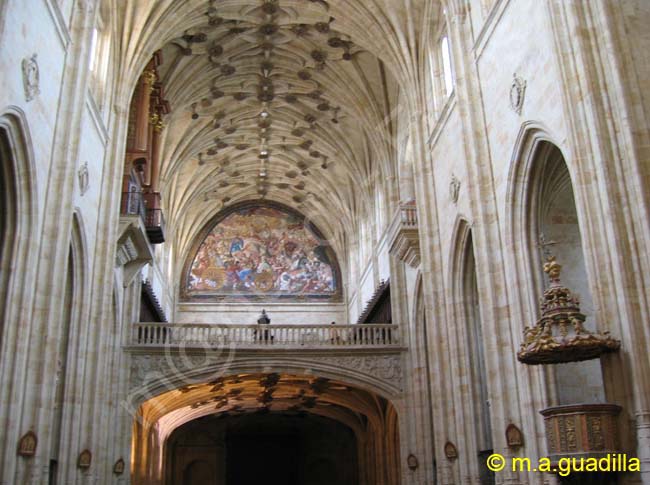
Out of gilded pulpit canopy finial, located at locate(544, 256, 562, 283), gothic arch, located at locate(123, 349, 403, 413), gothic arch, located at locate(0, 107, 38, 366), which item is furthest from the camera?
gothic arch, located at locate(123, 349, 403, 413)

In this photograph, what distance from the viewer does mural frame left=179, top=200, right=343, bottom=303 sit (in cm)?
3528

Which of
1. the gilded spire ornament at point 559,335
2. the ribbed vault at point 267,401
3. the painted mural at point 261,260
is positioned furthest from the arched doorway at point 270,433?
the gilded spire ornament at point 559,335

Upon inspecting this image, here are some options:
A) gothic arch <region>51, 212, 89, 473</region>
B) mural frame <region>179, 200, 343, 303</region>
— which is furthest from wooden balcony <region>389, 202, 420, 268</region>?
mural frame <region>179, 200, 343, 303</region>

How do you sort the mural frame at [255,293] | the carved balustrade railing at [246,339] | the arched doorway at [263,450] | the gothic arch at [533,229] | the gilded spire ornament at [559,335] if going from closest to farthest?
the gilded spire ornament at [559,335], the gothic arch at [533,229], the carved balustrade railing at [246,339], the arched doorway at [263,450], the mural frame at [255,293]

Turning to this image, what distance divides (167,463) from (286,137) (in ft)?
46.1

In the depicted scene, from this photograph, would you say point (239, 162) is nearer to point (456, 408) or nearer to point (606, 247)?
point (456, 408)

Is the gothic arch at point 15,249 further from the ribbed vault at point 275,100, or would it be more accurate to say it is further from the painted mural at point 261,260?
the painted mural at point 261,260

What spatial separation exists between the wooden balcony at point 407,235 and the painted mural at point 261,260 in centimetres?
1486

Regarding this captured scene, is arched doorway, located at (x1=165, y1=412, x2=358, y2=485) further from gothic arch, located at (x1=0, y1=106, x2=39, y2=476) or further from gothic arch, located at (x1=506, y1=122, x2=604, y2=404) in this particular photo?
gothic arch, located at (x1=0, y1=106, x2=39, y2=476)

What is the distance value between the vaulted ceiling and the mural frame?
39 cm

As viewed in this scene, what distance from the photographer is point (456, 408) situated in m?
17.0

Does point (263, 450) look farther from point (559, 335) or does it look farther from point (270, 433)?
point (559, 335)

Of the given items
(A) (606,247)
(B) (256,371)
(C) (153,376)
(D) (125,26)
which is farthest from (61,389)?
(A) (606,247)

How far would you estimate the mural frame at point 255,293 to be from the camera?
35.3 m
